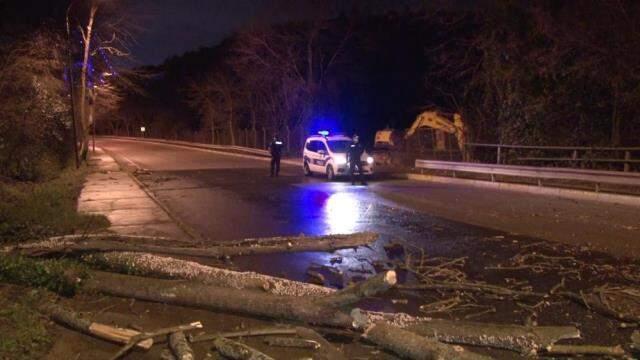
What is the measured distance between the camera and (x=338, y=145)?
2509 cm

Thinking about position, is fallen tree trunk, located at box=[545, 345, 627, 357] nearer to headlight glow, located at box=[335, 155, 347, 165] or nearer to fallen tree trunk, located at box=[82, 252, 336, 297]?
fallen tree trunk, located at box=[82, 252, 336, 297]

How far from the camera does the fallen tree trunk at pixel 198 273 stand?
7.23 m

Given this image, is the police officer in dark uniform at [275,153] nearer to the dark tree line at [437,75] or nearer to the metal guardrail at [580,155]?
the dark tree line at [437,75]

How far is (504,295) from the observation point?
7.57 metres

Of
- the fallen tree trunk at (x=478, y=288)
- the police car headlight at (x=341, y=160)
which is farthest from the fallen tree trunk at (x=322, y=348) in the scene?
the police car headlight at (x=341, y=160)

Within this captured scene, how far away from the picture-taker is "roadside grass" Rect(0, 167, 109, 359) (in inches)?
228

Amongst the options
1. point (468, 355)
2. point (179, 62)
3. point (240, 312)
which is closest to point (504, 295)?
point (468, 355)

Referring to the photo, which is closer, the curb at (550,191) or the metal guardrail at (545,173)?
the curb at (550,191)

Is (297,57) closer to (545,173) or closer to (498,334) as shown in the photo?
(545,173)

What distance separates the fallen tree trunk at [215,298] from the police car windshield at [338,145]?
1724 centimetres

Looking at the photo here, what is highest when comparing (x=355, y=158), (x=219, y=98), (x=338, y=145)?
(x=219, y=98)

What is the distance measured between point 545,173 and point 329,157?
822 centimetres

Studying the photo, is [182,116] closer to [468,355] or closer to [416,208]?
[416,208]

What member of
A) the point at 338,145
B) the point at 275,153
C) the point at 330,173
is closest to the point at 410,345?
the point at 330,173
